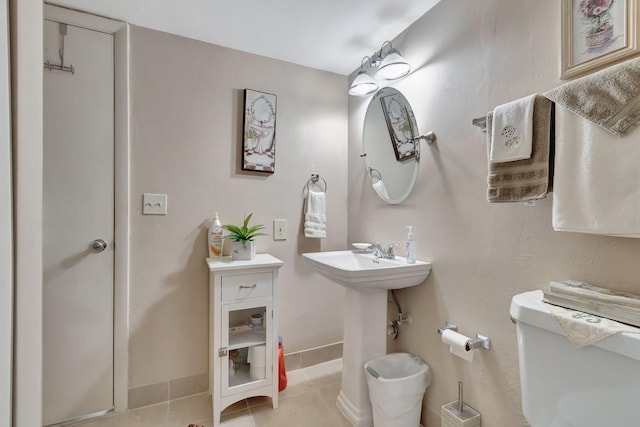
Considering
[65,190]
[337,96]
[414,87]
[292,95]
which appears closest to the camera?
[65,190]

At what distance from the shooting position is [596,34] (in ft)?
2.70

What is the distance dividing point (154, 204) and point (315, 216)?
36.8 inches

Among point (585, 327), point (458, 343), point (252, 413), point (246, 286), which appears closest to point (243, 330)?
point (246, 286)

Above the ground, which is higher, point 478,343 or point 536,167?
point 536,167

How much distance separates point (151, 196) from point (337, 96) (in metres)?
1.38

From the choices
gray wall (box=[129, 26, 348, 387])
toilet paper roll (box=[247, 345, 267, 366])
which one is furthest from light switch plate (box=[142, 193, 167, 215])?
toilet paper roll (box=[247, 345, 267, 366])

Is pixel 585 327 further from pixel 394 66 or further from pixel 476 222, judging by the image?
pixel 394 66

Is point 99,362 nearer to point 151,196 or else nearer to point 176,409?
point 176,409

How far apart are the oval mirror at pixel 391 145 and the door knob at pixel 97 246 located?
1.51 metres

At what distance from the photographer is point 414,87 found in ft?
4.79

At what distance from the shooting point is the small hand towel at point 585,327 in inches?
25.2

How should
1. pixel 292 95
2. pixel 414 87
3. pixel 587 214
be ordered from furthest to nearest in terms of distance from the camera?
pixel 292 95 < pixel 414 87 < pixel 587 214

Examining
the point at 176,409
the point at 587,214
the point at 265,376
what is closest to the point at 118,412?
the point at 176,409

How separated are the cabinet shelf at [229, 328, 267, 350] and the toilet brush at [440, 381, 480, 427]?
91 centimetres
